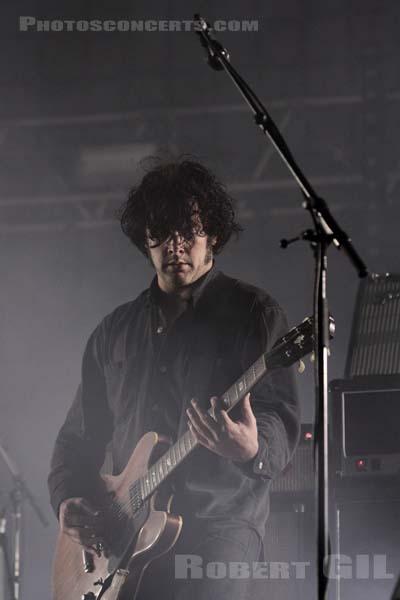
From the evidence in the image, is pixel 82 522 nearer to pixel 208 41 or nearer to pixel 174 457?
pixel 174 457

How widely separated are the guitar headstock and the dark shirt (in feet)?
0.91

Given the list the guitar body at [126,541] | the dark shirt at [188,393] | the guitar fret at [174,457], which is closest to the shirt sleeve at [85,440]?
the dark shirt at [188,393]

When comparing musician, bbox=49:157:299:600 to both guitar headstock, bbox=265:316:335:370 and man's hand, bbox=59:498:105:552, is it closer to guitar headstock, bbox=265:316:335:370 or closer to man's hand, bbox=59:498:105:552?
man's hand, bbox=59:498:105:552

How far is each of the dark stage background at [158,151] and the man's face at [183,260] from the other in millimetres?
488

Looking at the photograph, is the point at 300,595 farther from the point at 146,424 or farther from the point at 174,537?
the point at 146,424

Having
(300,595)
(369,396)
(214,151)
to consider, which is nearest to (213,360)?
(369,396)

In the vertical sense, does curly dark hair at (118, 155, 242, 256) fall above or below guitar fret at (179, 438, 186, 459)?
above

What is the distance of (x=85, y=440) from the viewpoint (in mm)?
3869

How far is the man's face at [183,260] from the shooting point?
12.9 ft

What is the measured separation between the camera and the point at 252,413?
11.1ft

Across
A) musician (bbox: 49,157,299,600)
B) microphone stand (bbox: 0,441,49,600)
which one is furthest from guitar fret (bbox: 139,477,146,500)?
microphone stand (bbox: 0,441,49,600)

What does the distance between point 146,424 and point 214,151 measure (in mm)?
1432

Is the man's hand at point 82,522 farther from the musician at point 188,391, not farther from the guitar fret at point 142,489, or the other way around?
the guitar fret at point 142,489

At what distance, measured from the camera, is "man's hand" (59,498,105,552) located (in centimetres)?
354
